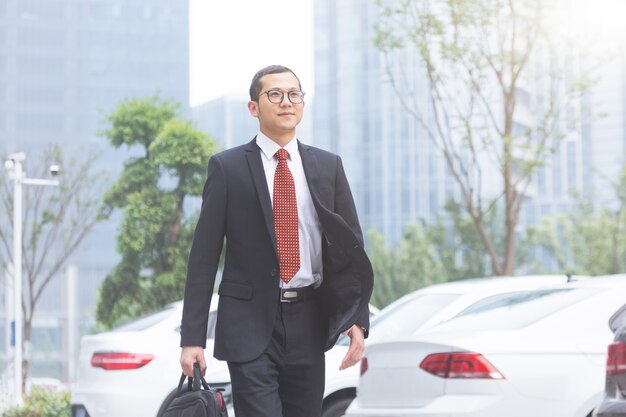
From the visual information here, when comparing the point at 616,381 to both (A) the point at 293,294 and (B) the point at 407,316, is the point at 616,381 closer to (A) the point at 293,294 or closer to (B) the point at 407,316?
(A) the point at 293,294

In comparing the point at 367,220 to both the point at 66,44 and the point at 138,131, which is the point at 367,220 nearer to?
the point at 66,44

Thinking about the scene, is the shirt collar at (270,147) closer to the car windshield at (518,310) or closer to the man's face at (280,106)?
the man's face at (280,106)

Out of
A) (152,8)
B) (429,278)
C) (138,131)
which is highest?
(152,8)

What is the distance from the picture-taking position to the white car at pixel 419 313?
7562 millimetres

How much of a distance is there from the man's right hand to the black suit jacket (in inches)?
0.8

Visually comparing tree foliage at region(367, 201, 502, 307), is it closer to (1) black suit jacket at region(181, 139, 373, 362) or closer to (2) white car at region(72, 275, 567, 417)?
(2) white car at region(72, 275, 567, 417)

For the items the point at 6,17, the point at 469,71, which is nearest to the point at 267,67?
the point at 469,71

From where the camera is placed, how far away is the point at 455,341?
18.6 ft

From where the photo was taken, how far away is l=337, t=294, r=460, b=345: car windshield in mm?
7879

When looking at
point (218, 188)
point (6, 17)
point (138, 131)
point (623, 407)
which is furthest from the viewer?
point (6, 17)

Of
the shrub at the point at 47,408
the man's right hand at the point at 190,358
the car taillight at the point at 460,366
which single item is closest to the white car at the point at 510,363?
the car taillight at the point at 460,366

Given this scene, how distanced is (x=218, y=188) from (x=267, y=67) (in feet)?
1.46

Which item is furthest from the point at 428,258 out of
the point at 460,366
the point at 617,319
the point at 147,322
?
the point at 617,319

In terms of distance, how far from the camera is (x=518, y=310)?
6.09 m
